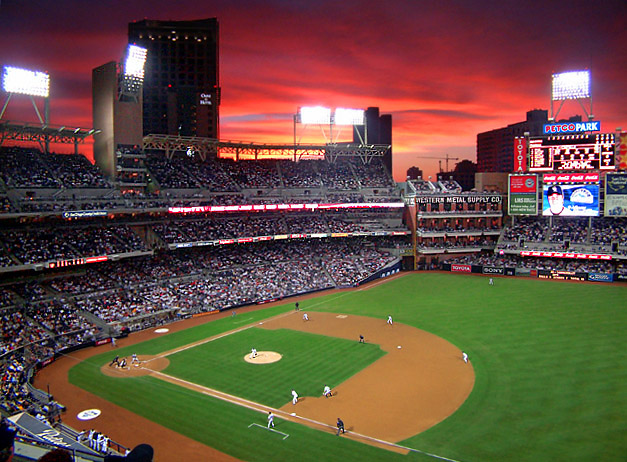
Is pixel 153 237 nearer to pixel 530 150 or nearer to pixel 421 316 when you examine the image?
pixel 421 316

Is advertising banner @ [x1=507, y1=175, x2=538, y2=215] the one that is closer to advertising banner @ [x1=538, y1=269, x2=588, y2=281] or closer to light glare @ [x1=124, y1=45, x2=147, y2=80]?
advertising banner @ [x1=538, y1=269, x2=588, y2=281]

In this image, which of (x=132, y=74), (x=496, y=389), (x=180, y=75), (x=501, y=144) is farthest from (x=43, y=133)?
(x=501, y=144)

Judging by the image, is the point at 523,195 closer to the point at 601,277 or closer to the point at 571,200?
the point at 571,200

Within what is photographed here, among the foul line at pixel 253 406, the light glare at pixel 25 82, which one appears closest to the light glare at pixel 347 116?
the light glare at pixel 25 82

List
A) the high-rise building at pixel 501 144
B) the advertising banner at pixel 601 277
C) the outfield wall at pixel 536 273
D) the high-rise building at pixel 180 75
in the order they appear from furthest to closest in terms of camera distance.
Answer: the high-rise building at pixel 501 144
the high-rise building at pixel 180 75
the outfield wall at pixel 536 273
the advertising banner at pixel 601 277

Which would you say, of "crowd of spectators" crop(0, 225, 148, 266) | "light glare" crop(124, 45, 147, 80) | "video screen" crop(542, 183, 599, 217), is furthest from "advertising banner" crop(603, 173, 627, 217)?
"light glare" crop(124, 45, 147, 80)

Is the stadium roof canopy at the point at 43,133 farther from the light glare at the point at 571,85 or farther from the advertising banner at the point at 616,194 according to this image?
the advertising banner at the point at 616,194

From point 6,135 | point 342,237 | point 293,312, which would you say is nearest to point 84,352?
point 293,312
